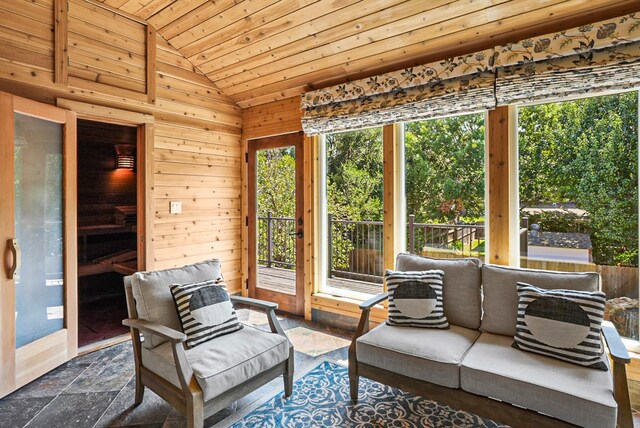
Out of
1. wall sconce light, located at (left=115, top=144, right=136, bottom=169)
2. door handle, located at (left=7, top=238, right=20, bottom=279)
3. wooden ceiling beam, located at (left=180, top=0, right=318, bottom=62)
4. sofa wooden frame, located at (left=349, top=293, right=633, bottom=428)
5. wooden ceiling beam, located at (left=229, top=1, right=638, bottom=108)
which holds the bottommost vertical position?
sofa wooden frame, located at (left=349, top=293, right=633, bottom=428)

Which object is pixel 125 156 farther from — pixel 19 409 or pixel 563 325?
pixel 563 325

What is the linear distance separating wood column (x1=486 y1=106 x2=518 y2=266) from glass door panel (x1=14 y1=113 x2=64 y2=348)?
3.62m

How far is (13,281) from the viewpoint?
2.51 meters

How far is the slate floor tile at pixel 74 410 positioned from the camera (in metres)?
2.17

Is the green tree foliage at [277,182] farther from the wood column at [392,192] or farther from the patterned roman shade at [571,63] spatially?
the patterned roman shade at [571,63]

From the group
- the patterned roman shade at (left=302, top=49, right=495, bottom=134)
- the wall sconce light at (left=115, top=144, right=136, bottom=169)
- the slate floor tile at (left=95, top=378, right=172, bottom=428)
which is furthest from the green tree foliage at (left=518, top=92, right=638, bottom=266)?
the wall sconce light at (left=115, top=144, right=136, bottom=169)

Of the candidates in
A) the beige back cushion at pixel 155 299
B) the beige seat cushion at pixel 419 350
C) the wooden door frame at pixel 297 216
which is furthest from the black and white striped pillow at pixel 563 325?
the wooden door frame at pixel 297 216

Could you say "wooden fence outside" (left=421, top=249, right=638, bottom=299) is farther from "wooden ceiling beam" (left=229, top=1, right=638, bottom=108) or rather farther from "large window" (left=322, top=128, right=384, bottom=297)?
"wooden ceiling beam" (left=229, top=1, right=638, bottom=108)

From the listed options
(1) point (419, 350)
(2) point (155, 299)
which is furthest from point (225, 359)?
(1) point (419, 350)

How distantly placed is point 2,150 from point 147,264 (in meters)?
1.54

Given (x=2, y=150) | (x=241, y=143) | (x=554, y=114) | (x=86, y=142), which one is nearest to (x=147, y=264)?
(x=2, y=150)

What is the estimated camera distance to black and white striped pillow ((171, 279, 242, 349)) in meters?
2.21

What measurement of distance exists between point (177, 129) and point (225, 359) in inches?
109

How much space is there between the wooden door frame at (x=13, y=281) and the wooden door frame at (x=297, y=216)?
6.34 ft
